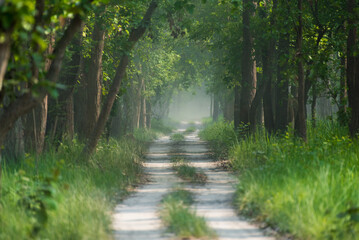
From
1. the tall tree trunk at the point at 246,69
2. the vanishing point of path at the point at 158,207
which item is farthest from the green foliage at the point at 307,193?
the tall tree trunk at the point at 246,69

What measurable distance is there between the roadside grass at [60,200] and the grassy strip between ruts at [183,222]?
32.3 inches

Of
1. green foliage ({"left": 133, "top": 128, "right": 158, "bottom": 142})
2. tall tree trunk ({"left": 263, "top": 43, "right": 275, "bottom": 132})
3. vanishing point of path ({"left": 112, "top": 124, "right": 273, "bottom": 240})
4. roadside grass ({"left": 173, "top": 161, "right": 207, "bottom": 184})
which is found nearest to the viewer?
vanishing point of path ({"left": 112, "top": 124, "right": 273, "bottom": 240})

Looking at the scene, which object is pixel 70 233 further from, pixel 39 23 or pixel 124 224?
pixel 39 23

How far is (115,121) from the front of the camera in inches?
923

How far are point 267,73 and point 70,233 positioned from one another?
43.2 ft

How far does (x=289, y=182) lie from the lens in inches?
326

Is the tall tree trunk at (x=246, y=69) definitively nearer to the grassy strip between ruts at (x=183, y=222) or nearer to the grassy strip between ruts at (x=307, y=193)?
the grassy strip between ruts at (x=307, y=193)

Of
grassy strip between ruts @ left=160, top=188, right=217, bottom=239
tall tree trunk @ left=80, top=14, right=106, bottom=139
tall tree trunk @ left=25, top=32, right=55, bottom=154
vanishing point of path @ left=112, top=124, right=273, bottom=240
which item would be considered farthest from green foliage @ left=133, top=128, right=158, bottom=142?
grassy strip between ruts @ left=160, top=188, right=217, bottom=239

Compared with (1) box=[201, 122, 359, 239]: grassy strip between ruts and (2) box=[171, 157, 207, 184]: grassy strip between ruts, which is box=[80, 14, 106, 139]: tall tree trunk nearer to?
(2) box=[171, 157, 207, 184]: grassy strip between ruts

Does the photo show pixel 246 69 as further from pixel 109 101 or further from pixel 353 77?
pixel 109 101

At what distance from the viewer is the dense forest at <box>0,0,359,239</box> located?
6270 millimetres

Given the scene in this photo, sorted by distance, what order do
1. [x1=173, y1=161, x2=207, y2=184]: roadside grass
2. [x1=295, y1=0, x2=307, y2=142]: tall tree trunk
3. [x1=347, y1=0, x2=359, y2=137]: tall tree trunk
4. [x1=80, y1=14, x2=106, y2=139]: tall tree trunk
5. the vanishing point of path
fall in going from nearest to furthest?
the vanishing point of path → [x1=173, y1=161, x2=207, y2=184]: roadside grass → [x1=295, y1=0, x2=307, y2=142]: tall tree trunk → [x1=347, y1=0, x2=359, y2=137]: tall tree trunk → [x1=80, y1=14, x2=106, y2=139]: tall tree trunk

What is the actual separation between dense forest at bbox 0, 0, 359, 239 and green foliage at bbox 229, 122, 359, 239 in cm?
2

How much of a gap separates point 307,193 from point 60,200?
10.7ft
